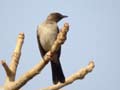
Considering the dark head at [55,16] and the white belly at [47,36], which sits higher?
the dark head at [55,16]

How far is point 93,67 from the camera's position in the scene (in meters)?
3.78

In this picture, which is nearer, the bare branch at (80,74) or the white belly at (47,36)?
the bare branch at (80,74)

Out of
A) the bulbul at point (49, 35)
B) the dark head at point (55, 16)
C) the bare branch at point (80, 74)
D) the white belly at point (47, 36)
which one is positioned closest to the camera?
the bare branch at point (80, 74)

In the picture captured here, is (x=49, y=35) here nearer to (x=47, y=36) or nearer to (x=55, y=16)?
(x=47, y=36)

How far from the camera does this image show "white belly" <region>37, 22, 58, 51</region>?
5.38 m

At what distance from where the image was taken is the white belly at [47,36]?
538 centimetres

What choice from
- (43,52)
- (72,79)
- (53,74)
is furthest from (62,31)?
(43,52)

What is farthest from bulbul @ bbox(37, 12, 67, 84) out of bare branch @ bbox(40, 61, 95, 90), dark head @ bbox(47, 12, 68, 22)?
bare branch @ bbox(40, 61, 95, 90)

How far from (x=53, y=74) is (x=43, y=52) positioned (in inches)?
30.0

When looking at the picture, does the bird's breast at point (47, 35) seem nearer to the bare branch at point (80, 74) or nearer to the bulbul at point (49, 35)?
the bulbul at point (49, 35)

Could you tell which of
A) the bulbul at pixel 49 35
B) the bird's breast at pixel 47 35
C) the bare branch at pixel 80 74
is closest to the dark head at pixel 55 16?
the bulbul at pixel 49 35

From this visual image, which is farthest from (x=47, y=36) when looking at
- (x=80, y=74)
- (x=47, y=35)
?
(x=80, y=74)

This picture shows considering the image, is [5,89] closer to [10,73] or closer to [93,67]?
[10,73]

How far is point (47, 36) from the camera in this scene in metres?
5.49
